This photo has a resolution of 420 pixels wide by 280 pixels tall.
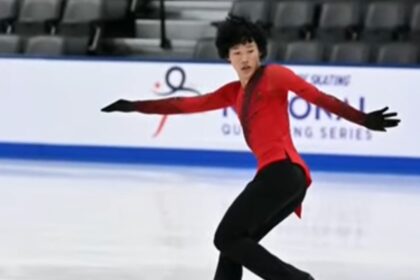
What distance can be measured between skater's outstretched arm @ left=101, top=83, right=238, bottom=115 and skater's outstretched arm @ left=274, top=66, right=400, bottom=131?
0.94 ft

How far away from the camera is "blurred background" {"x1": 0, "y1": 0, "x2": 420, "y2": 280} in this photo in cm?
627

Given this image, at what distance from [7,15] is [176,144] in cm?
377

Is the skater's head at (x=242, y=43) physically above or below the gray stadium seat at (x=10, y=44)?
above

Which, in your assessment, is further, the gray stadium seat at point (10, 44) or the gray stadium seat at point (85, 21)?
the gray stadium seat at point (85, 21)

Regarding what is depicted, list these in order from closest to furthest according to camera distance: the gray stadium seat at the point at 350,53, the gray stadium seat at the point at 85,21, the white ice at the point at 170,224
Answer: the white ice at the point at 170,224 < the gray stadium seat at the point at 350,53 < the gray stadium seat at the point at 85,21

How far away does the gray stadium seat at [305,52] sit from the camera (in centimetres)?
1151

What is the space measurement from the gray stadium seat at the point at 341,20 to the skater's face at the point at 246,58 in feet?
26.1

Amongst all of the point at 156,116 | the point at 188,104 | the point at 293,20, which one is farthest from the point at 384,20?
the point at 188,104

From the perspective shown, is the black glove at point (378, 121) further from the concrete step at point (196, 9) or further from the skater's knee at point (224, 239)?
the concrete step at point (196, 9)

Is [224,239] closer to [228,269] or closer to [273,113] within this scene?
[228,269]

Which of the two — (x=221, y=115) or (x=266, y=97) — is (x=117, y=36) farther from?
(x=266, y=97)

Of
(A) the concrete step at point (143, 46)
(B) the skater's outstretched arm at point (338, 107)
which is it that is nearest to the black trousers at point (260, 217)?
(B) the skater's outstretched arm at point (338, 107)

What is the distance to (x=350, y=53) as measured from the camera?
11469 mm

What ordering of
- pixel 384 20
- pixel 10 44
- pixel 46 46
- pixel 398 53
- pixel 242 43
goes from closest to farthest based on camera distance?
pixel 242 43 → pixel 398 53 → pixel 384 20 → pixel 46 46 → pixel 10 44
